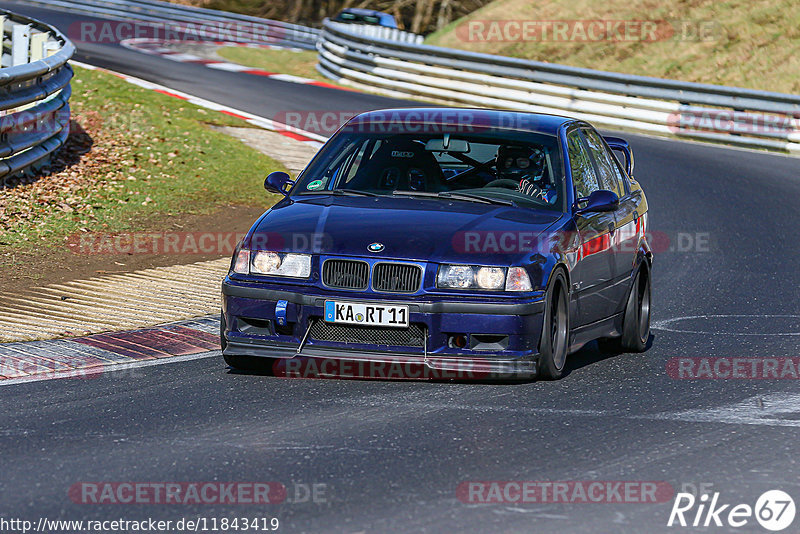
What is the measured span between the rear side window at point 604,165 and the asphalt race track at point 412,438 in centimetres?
115

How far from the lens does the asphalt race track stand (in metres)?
5.03

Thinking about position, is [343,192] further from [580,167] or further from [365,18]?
[365,18]

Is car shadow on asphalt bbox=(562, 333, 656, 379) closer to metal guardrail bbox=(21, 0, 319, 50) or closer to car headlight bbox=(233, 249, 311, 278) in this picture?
car headlight bbox=(233, 249, 311, 278)

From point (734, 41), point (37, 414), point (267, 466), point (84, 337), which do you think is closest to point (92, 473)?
point (267, 466)

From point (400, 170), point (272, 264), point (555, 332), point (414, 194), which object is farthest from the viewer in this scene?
point (400, 170)

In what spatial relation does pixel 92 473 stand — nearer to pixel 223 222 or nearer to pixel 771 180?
pixel 223 222

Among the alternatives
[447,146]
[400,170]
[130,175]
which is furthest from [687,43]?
[400,170]

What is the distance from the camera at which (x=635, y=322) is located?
9.00 metres

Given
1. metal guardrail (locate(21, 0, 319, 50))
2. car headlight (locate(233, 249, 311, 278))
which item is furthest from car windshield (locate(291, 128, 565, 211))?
metal guardrail (locate(21, 0, 319, 50))

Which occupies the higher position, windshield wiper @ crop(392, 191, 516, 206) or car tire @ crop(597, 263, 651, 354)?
windshield wiper @ crop(392, 191, 516, 206)

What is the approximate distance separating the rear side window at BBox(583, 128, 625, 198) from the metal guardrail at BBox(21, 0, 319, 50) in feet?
104

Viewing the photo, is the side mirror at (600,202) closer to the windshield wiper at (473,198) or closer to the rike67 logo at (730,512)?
the windshield wiper at (473,198)

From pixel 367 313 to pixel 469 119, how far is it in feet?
6.76

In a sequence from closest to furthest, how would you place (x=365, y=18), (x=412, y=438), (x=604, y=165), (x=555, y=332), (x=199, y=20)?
(x=412, y=438) < (x=555, y=332) < (x=604, y=165) < (x=199, y=20) < (x=365, y=18)
